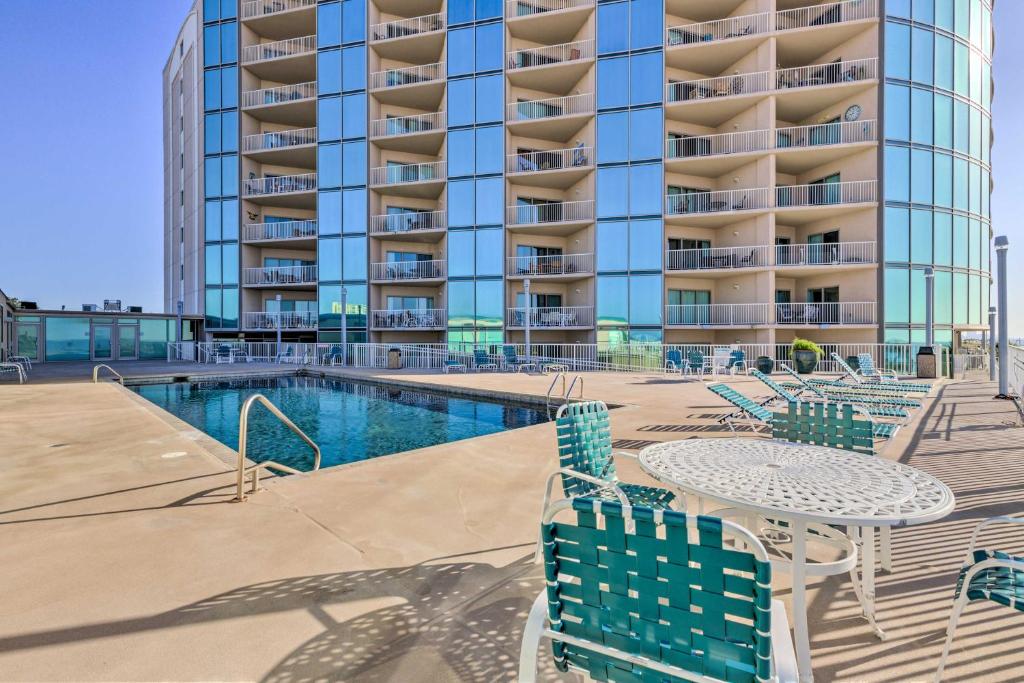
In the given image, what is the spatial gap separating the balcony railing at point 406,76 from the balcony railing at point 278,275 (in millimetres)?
9050

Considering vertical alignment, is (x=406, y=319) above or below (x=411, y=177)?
below

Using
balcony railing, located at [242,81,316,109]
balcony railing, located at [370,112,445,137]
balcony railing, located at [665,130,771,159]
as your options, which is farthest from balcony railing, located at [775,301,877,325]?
balcony railing, located at [242,81,316,109]

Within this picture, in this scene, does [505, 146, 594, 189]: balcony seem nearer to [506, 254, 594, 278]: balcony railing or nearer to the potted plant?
[506, 254, 594, 278]: balcony railing

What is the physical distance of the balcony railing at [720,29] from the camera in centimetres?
1867

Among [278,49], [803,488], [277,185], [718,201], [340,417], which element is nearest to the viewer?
[803,488]

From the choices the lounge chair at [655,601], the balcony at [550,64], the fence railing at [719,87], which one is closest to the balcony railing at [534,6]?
the balcony at [550,64]

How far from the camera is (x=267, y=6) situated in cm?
2342

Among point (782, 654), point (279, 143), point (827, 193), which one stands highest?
point (279, 143)

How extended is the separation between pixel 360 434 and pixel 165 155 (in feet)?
110

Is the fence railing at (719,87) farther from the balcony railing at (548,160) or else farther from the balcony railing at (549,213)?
the balcony railing at (549,213)

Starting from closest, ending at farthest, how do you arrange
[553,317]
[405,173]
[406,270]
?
[553,317] → [406,270] → [405,173]

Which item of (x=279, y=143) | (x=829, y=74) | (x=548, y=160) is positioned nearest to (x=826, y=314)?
(x=829, y=74)

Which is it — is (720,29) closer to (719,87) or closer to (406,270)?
(719,87)

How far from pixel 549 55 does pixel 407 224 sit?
379 inches
